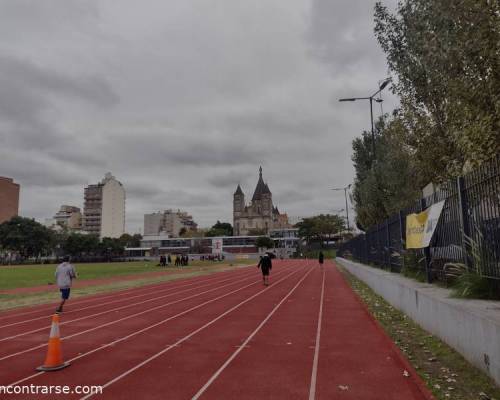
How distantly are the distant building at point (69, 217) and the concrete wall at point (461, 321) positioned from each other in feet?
560

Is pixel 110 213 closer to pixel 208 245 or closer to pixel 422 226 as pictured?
pixel 208 245

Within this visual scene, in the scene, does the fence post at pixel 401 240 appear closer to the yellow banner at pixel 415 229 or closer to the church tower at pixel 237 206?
the yellow banner at pixel 415 229

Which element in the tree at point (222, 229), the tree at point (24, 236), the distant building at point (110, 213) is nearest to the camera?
the tree at point (24, 236)

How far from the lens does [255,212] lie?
522 ft

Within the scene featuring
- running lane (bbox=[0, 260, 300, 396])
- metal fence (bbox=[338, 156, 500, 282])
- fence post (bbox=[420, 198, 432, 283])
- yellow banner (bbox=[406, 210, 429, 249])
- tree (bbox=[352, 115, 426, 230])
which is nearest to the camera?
running lane (bbox=[0, 260, 300, 396])

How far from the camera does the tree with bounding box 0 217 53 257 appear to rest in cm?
8188

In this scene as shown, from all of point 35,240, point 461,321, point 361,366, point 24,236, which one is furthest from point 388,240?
Answer: point 35,240

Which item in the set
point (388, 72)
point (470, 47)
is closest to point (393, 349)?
point (470, 47)

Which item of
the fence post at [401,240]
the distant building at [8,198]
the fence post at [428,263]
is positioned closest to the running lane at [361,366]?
the fence post at [428,263]

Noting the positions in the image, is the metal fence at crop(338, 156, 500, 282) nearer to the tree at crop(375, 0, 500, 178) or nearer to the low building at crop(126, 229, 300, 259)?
the tree at crop(375, 0, 500, 178)

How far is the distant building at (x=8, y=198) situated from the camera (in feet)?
359

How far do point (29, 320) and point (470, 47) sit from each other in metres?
12.2

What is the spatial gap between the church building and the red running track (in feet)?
459

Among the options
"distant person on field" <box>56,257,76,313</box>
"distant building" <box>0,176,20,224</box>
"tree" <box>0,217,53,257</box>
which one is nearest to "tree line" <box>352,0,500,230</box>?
"distant person on field" <box>56,257,76,313</box>
